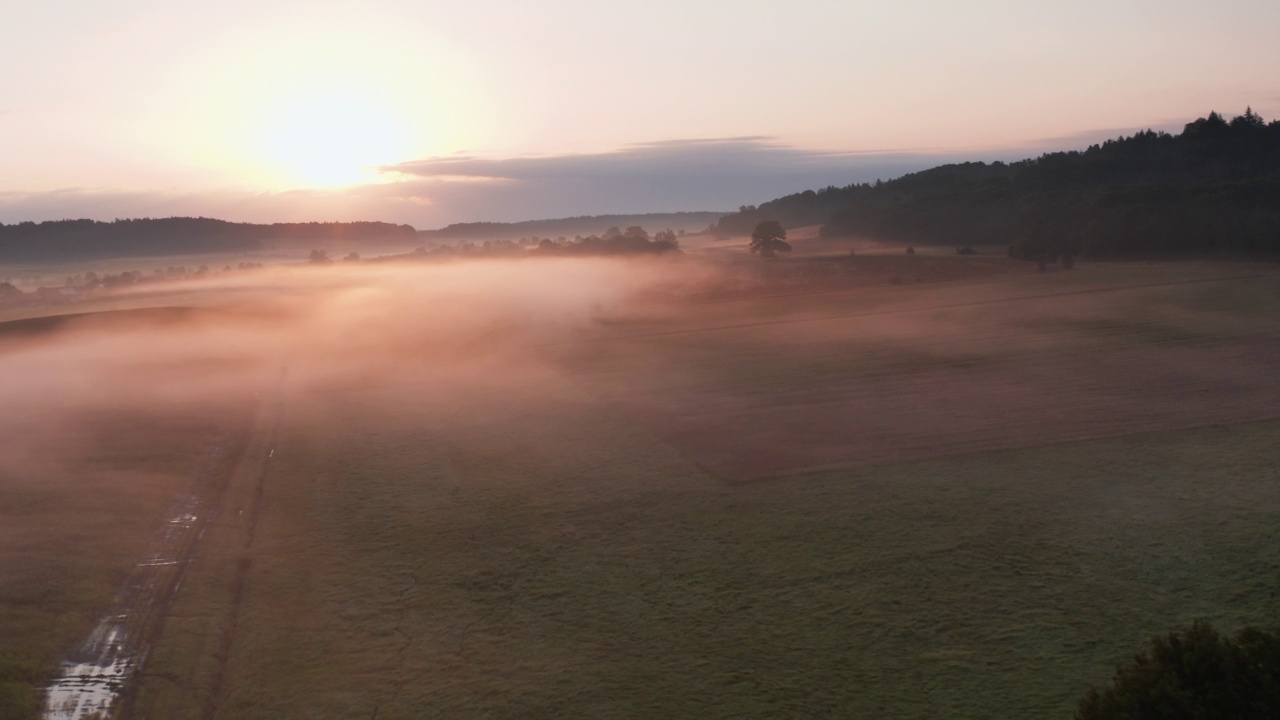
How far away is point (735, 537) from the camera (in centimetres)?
1973

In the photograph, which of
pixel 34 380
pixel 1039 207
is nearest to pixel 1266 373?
pixel 34 380

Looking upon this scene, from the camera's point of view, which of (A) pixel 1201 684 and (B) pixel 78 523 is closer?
(A) pixel 1201 684

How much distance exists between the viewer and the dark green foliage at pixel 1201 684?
858cm

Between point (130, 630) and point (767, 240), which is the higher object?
point (767, 240)

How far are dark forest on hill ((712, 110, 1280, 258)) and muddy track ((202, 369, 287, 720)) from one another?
63.1m

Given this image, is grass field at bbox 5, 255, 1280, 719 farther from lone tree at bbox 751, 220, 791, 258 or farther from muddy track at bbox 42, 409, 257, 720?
lone tree at bbox 751, 220, 791, 258

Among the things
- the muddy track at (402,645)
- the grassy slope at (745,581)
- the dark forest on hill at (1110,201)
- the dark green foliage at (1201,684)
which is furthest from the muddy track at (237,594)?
the dark forest on hill at (1110,201)

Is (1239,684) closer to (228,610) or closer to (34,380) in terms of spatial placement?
(228,610)

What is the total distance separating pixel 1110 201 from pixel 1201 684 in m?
80.2

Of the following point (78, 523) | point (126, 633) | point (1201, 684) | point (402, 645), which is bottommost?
point (402, 645)

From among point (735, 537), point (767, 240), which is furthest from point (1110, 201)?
point (735, 537)

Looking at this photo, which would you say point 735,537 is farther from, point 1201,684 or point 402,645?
point 1201,684

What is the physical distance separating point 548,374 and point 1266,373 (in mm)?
28288

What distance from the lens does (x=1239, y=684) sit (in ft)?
28.7
